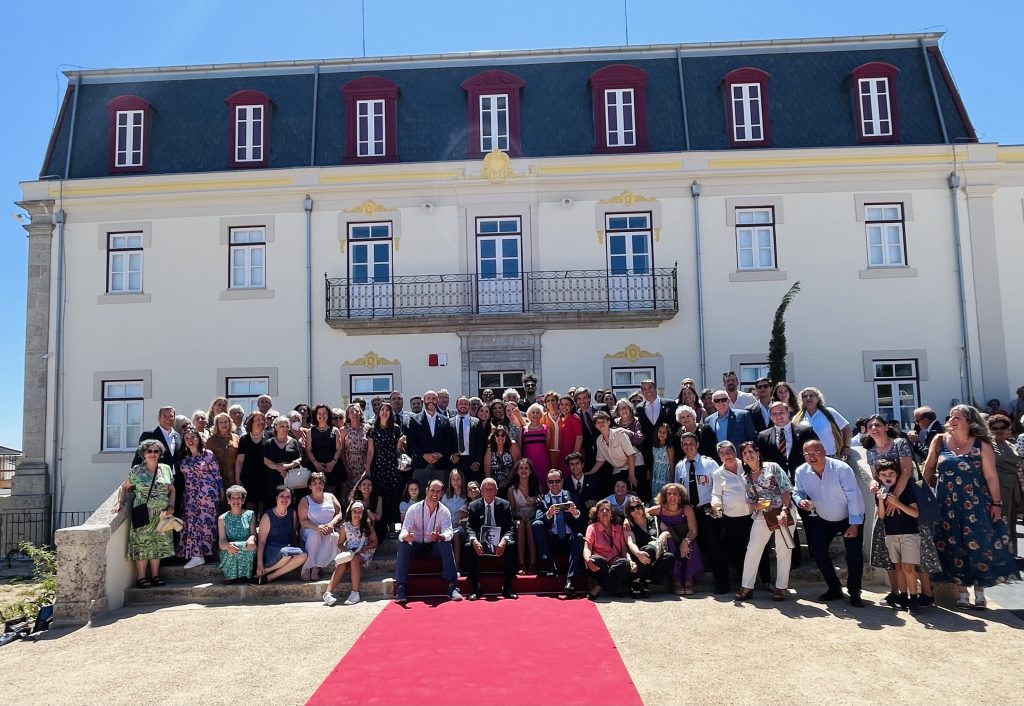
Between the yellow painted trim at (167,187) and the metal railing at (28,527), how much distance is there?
5.83 meters

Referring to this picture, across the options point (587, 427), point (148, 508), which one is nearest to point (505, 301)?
point (587, 427)

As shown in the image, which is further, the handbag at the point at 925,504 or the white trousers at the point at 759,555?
the white trousers at the point at 759,555

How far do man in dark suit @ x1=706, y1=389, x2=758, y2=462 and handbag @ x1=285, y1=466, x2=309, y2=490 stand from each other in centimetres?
437

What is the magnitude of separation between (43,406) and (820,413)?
13091mm

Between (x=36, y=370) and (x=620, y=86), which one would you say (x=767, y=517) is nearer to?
(x=620, y=86)

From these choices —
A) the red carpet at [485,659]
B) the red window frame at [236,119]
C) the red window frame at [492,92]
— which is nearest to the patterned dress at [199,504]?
the red carpet at [485,659]

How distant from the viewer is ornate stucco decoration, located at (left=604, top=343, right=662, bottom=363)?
13.7 meters

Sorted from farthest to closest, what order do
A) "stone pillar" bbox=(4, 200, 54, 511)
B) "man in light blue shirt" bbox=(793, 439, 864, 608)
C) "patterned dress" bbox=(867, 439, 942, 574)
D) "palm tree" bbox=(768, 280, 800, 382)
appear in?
"stone pillar" bbox=(4, 200, 54, 511) → "palm tree" bbox=(768, 280, 800, 382) → "man in light blue shirt" bbox=(793, 439, 864, 608) → "patterned dress" bbox=(867, 439, 942, 574)

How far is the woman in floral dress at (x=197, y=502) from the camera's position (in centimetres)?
798

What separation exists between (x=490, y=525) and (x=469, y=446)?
118 cm

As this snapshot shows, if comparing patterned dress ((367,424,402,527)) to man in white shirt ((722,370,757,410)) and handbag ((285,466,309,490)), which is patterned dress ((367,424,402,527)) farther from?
man in white shirt ((722,370,757,410))

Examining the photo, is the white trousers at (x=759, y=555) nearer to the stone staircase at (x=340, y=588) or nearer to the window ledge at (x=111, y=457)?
the stone staircase at (x=340, y=588)

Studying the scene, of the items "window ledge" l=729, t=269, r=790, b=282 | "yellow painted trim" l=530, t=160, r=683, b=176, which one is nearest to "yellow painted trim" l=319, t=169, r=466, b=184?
"yellow painted trim" l=530, t=160, r=683, b=176

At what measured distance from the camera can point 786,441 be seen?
25.0ft
